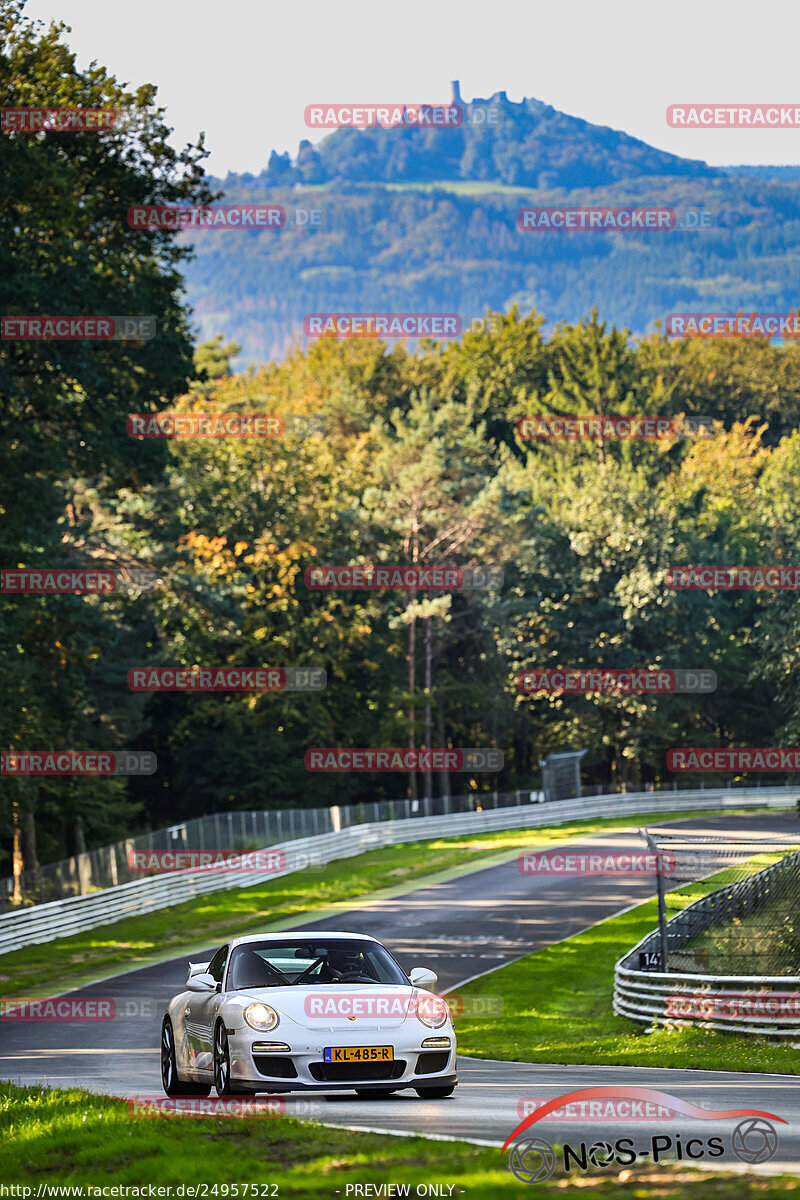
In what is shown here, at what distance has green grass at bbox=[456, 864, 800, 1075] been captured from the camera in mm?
16188

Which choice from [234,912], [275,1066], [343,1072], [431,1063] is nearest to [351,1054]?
[343,1072]

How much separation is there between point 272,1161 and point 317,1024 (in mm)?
1881

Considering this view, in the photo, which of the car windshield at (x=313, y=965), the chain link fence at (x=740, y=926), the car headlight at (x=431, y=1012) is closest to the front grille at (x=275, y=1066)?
the car windshield at (x=313, y=965)

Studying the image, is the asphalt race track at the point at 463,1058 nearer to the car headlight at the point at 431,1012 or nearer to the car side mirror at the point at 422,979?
the car headlight at the point at 431,1012

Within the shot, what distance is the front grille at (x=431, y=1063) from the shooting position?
32.4ft

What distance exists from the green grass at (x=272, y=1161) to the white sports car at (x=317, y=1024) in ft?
2.02

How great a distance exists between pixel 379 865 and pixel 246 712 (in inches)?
597

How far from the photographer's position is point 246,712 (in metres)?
58.7

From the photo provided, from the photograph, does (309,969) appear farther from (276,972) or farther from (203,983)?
(203,983)

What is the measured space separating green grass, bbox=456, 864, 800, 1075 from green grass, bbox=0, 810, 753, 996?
8.23 metres

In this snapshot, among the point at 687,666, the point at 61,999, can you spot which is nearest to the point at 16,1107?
the point at 61,999

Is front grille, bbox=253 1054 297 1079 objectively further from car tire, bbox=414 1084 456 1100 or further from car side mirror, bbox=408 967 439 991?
car side mirror, bbox=408 967 439 991

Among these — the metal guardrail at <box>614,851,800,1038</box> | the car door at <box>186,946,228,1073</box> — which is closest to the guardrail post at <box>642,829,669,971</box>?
the metal guardrail at <box>614,851,800,1038</box>

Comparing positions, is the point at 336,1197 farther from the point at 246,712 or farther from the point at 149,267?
the point at 246,712
